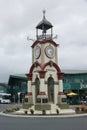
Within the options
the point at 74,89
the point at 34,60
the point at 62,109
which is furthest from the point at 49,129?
the point at 74,89

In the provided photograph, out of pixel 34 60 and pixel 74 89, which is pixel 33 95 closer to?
pixel 34 60

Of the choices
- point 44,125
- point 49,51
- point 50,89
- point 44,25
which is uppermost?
point 44,25

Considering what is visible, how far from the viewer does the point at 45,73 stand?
39.9 meters

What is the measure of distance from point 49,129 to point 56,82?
816 inches

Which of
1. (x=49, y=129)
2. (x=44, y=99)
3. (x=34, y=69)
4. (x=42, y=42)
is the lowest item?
(x=49, y=129)

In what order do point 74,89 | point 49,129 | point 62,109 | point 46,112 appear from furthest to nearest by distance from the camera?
point 74,89, point 62,109, point 46,112, point 49,129

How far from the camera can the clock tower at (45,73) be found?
3984 cm

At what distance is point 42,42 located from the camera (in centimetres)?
4066

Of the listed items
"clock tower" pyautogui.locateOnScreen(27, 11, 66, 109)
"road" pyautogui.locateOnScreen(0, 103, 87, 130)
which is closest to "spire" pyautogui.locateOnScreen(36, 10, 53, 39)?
"clock tower" pyautogui.locateOnScreen(27, 11, 66, 109)

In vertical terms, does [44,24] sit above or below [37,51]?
above

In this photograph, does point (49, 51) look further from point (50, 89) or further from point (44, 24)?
point (50, 89)

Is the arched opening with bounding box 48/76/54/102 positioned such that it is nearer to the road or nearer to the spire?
the spire

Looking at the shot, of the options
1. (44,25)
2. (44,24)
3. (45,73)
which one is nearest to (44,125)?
(45,73)

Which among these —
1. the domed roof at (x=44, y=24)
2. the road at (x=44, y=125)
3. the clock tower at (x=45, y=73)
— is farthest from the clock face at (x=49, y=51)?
the road at (x=44, y=125)
